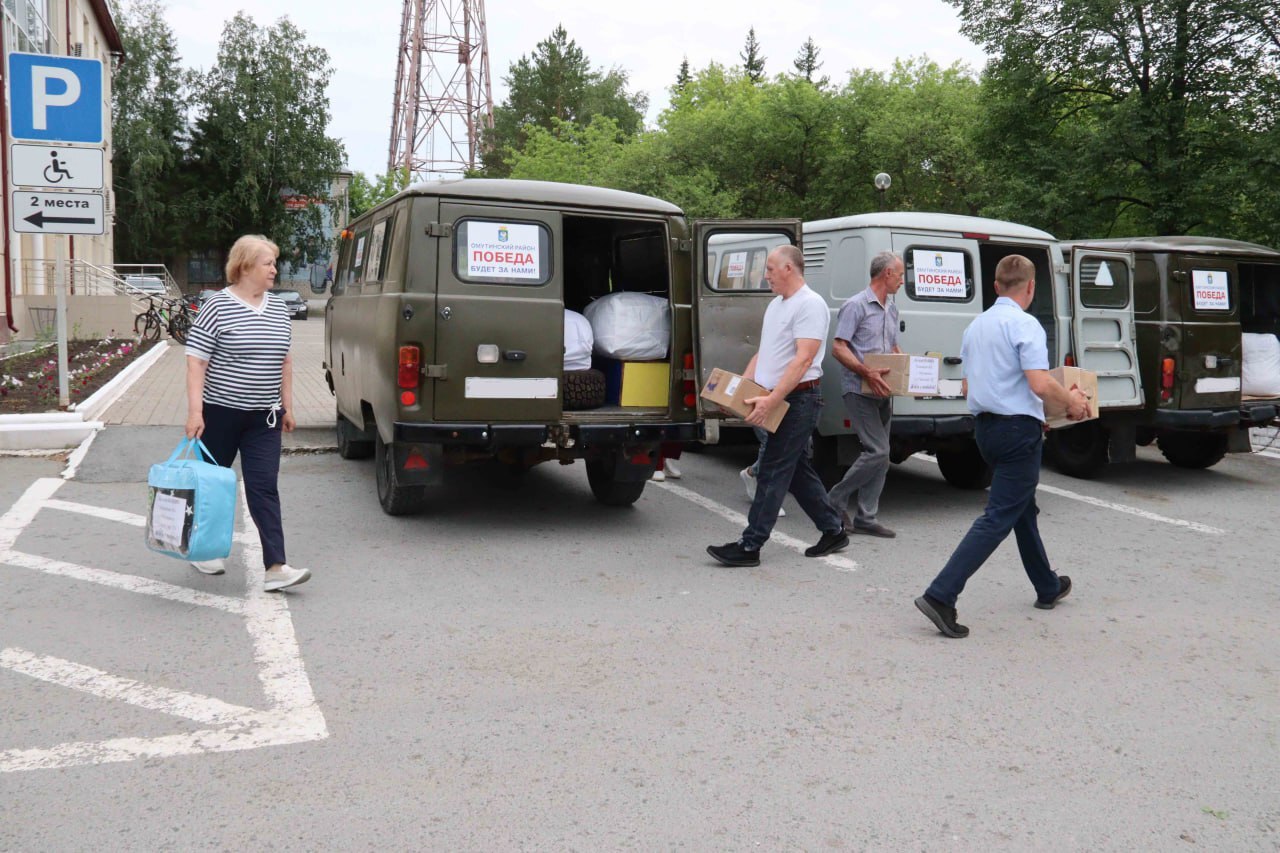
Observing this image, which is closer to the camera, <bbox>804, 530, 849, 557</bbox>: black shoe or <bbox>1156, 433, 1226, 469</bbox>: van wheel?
<bbox>804, 530, 849, 557</bbox>: black shoe

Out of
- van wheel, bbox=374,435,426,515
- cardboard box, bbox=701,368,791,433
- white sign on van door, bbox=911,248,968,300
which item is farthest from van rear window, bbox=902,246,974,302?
van wheel, bbox=374,435,426,515

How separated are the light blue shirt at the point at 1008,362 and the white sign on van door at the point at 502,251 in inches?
116

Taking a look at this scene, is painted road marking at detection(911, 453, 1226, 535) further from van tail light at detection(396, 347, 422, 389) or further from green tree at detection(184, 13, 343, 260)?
green tree at detection(184, 13, 343, 260)

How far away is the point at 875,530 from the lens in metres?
7.62

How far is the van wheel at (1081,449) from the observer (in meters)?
10.1

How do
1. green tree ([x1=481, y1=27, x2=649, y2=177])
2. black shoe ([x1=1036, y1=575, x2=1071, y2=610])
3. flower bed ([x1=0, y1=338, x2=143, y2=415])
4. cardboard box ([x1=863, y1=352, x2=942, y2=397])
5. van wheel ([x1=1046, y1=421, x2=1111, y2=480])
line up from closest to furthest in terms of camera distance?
black shoe ([x1=1036, y1=575, x2=1071, y2=610])
cardboard box ([x1=863, y1=352, x2=942, y2=397])
van wheel ([x1=1046, y1=421, x2=1111, y2=480])
flower bed ([x1=0, y1=338, x2=143, y2=415])
green tree ([x1=481, y1=27, x2=649, y2=177])

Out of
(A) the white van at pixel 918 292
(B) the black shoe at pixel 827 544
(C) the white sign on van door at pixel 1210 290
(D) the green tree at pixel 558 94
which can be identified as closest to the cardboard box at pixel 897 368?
(A) the white van at pixel 918 292

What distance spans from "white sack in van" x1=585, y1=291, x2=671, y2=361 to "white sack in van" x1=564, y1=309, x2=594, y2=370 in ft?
0.41

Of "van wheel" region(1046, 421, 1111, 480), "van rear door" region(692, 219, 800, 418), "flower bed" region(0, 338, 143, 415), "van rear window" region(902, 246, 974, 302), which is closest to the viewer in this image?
"van rear door" region(692, 219, 800, 418)

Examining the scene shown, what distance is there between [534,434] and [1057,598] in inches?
125

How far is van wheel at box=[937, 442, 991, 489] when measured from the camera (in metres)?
9.48

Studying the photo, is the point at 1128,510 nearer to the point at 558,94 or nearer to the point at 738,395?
the point at 738,395

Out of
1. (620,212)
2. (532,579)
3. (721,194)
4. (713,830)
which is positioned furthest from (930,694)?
(721,194)

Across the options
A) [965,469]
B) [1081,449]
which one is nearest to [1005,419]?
[965,469]
